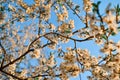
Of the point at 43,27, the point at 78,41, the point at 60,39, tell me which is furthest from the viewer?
the point at 43,27

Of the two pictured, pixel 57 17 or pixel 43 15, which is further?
pixel 43 15

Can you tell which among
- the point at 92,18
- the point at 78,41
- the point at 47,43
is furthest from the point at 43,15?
the point at 92,18

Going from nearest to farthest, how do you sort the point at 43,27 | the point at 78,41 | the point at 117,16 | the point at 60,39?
1. the point at 117,16
2. the point at 78,41
3. the point at 60,39
4. the point at 43,27

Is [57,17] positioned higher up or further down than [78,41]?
higher up

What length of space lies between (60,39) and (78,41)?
1.29 meters

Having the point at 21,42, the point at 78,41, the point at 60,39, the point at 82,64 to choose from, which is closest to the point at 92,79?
the point at 82,64

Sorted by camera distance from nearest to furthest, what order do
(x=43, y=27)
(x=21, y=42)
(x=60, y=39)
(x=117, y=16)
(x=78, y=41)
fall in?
1. (x=117, y=16)
2. (x=78, y=41)
3. (x=60, y=39)
4. (x=43, y=27)
5. (x=21, y=42)

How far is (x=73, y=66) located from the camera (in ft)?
22.7

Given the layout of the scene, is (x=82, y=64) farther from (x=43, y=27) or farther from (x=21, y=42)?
(x=21, y=42)

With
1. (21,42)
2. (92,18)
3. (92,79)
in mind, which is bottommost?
(92,79)

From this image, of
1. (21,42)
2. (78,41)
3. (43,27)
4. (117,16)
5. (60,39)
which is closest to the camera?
(117,16)

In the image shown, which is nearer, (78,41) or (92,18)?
(92,18)

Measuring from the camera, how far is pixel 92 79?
7004 mm

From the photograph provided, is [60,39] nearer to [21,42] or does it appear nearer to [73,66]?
[73,66]
